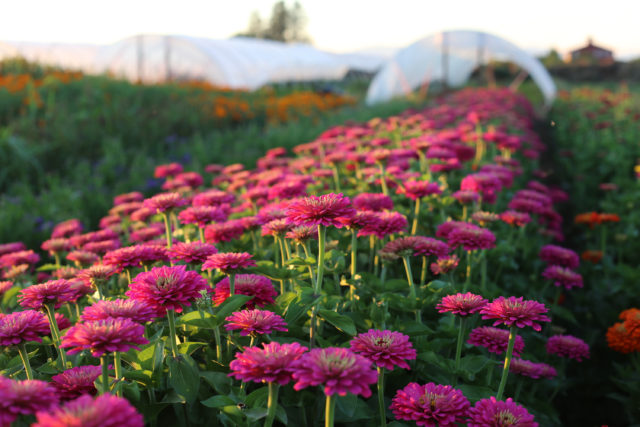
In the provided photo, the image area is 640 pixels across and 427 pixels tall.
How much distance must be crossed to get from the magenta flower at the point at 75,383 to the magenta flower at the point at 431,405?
716mm

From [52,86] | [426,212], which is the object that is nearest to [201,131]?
[52,86]

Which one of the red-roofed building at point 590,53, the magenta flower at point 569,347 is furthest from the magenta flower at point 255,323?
the red-roofed building at point 590,53

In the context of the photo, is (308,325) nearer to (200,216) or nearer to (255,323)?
(255,323)

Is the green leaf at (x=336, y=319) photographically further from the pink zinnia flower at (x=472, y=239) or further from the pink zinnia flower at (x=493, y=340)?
the pink zinnia flower at (x=472, y=239)

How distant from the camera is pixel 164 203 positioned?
1.98 m

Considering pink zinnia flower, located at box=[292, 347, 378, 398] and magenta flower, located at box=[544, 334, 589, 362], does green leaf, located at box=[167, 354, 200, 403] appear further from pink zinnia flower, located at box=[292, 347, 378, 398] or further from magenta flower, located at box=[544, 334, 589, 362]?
magenta flower, located at box=[544, 334, 589, 362]

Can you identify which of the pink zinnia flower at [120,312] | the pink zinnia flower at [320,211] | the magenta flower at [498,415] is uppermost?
the pink zinnia flower at [320,211]

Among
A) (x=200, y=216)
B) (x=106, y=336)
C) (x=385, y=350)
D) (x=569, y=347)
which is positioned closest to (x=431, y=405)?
(x=385, y=350)

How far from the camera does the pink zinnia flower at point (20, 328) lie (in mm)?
1178

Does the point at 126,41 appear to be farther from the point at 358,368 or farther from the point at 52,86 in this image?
the point at 358,368

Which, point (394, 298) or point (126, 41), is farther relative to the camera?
point (126, 41)

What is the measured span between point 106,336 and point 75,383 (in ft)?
0.79

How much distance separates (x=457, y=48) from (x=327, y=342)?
20.4 meters

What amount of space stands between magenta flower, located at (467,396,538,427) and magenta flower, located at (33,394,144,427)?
77cm
